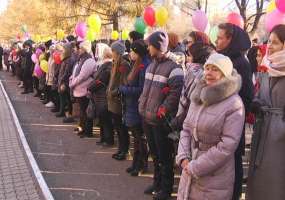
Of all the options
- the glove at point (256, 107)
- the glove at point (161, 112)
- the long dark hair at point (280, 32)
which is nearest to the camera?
the long dark hair at point (280, 32)

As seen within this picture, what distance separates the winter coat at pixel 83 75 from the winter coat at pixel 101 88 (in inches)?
30.9

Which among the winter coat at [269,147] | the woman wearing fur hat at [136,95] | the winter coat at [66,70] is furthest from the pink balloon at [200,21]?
the winter coat at [269,147]

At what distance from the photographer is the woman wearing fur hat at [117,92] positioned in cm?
677

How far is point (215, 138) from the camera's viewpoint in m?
3.57

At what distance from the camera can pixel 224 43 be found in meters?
4.17

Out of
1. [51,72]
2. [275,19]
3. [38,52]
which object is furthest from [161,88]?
[38,52]

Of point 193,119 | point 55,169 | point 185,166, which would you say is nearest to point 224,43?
point 193,119

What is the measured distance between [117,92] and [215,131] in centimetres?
344

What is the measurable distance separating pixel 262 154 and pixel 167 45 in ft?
6.80

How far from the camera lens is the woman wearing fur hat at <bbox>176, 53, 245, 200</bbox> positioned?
3.49m

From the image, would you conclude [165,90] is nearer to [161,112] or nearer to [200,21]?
[161,112]

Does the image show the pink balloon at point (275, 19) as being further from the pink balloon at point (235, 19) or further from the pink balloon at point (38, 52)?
the pink balloon at point (38, 52)

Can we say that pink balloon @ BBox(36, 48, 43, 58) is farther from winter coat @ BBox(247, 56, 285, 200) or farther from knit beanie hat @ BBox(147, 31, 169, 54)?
winter coat @ BBox(247, 56, 285, 200)

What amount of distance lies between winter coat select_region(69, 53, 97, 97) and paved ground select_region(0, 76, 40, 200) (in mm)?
1530
